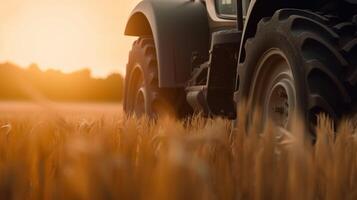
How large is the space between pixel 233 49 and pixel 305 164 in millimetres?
3752

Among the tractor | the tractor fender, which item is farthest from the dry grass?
the tractor fender

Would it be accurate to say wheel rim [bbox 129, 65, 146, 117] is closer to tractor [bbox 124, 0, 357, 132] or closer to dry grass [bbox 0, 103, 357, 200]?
tractor [bbox 124, 0, 357, 132]

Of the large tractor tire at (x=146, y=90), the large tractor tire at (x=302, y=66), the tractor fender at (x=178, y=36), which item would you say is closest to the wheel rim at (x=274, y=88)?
the large tractor tire at (x=302, y=66)

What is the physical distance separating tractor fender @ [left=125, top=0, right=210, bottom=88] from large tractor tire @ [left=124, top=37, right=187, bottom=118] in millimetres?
421

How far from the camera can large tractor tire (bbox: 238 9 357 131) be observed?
128 inches

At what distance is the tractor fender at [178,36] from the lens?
6414 mm

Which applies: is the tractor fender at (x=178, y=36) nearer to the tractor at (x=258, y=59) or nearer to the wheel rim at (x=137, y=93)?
the tractor at (x=258, y=59)

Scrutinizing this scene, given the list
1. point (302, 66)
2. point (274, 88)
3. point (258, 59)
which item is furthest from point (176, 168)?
point (258, 59)

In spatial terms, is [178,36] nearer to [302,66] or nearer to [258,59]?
[258,59]

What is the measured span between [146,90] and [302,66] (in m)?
3.80

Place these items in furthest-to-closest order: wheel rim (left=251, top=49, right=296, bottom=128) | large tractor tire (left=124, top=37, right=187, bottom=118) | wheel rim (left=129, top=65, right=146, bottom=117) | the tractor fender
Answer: wheel rim (left=129, top=65, right=146, bottom=117) → large tractor tire (left=124, top=37, right=187, bottom=118) → the tractor fender → wheel rim (left=251, top=49, right=296, bottom=128)

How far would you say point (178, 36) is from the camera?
6.55m

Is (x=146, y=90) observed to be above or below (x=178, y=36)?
below

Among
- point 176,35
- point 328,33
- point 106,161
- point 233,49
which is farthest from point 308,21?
point 176,35
